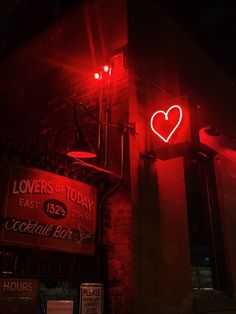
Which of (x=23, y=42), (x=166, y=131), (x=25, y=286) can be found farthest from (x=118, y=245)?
(x=23, y=42)

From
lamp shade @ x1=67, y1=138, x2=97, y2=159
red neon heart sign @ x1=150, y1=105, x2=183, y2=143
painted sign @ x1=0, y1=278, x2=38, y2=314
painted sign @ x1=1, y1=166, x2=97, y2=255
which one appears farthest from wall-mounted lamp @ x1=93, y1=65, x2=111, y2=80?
painted sign @ x1=0, y1=278, x2=38, y2=314

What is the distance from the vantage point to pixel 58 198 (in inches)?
198

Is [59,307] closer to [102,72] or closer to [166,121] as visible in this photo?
[166,121]

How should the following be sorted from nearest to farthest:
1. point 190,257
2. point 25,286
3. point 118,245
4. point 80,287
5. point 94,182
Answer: point 25,286, point 80,287, point 118,245, point 94,182, point 190,257

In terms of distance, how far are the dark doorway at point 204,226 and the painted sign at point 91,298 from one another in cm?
197

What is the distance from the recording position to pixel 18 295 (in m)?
4.26

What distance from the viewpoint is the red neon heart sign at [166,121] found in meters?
5.74

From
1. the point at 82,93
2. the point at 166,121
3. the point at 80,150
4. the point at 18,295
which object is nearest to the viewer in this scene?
the point at 18,295

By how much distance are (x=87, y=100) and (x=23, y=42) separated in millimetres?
3420

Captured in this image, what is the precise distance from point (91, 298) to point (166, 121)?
2867mm

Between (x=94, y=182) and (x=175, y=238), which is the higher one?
(x=94, y=182)

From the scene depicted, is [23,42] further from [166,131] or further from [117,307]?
[117,307]

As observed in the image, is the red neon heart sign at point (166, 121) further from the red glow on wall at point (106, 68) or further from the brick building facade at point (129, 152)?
the red glow on wall at point (106, 68)

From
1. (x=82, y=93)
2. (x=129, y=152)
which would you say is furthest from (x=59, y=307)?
(x=82, y=93)
